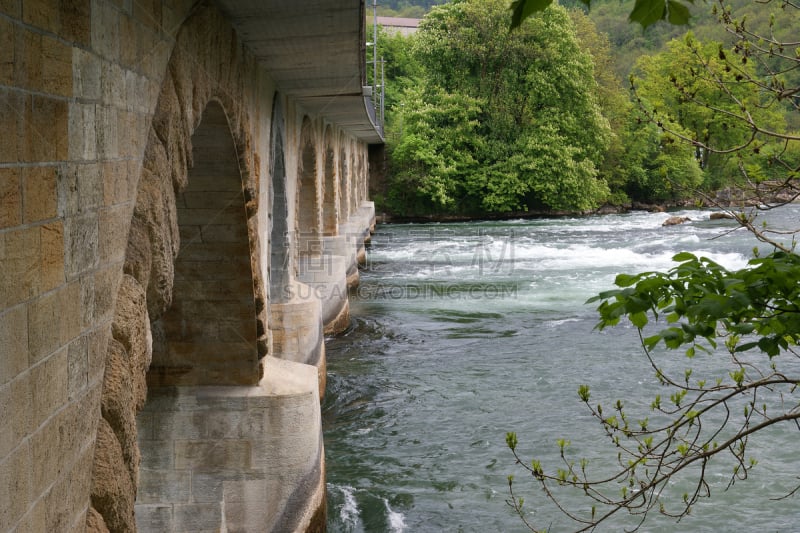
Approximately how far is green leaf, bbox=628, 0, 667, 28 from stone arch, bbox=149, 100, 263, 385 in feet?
Answer: 16.6

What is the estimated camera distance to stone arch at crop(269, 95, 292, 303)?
9.41m

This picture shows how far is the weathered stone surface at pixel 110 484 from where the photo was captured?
303 centimetres

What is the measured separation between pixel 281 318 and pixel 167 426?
12.5 feet

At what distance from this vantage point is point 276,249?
35.7 feet

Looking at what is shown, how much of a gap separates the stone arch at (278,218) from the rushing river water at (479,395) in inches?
66.7

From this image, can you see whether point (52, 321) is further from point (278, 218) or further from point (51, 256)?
point (278, 218)

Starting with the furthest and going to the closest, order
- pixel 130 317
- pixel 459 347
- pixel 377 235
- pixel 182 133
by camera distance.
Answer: pixel 377 235 < pixel 459 347 < pixel 182 133 < pixel 130 317

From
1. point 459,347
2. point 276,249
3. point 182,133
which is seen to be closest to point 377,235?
point 459,347

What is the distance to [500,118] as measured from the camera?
39281 millimetres

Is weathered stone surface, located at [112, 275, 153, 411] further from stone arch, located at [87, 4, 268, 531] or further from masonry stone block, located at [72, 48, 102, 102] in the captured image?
masonry stone block, located at [72, 48, 102, 102]

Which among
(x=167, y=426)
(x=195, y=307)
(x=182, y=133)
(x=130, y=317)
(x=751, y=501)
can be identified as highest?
(x=182, y=133)

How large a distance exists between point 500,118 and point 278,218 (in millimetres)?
29795

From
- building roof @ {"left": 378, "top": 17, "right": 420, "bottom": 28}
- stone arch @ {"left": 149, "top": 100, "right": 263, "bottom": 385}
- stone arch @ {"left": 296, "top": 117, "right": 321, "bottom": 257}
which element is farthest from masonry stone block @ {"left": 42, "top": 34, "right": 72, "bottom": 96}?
building roof @ {"left": 378, "top": 17, "right": 420, "bottom": 28}

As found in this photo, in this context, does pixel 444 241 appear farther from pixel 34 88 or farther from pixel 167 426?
pixel 34 88
